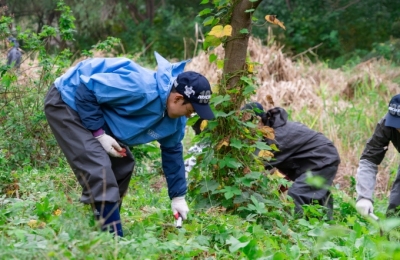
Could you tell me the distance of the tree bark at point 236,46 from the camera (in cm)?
496

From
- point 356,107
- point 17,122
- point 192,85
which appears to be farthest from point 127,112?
point 356,107

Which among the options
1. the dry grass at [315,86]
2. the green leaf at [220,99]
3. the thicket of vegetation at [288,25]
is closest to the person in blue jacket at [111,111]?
the green leaf at [220,99]

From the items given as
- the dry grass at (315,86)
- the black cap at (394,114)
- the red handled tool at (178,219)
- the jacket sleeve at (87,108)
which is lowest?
the dry grass at (315,86)

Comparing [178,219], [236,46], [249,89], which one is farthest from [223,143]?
[178,219]

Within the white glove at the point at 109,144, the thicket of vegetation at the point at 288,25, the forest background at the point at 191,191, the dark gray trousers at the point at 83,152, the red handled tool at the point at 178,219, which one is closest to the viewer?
the forest background at the point at 191,191

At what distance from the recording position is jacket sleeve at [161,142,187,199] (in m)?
4.38

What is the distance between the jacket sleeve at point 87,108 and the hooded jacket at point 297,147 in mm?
3084

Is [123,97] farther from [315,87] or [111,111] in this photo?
[315,87]

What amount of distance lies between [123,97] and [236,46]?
1424 millimetres

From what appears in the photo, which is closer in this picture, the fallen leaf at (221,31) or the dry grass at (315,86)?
the fallen leaf at (221,31)

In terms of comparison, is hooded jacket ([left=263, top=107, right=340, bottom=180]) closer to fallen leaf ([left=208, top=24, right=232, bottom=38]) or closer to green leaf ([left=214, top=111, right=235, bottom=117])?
green leaf ([left=214, top=111, right=235, bottom=117])

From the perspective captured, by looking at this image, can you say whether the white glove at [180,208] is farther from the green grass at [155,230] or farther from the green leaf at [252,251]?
the green leaf at [252,251]

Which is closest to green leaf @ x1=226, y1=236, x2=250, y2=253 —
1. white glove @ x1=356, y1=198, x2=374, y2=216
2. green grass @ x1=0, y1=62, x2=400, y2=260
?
green grass @ x1=0, y1=62, x2=400, y2=260

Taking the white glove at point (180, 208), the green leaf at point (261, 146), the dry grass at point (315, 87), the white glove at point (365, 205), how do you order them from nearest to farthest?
1. the white glove at point (180, 208)
2. the green leaf at point (261, 146)
3. the white glove at point (365, 205)
4. the dry grass at point (315, 87)
